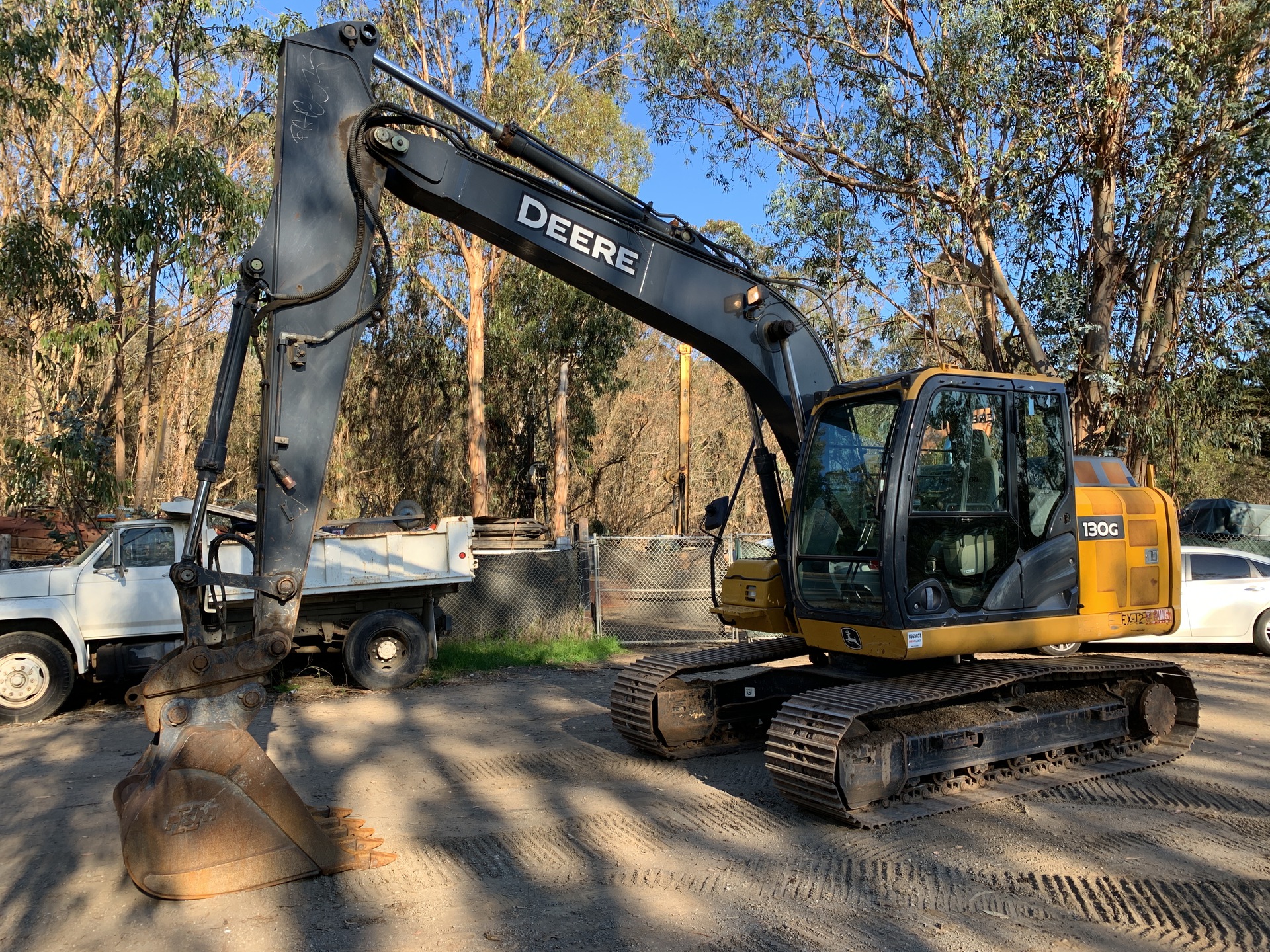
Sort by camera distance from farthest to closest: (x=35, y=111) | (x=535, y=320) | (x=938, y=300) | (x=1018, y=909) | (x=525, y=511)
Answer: (x=525, y=511) < (x=535, y=320) < (x=938, y=300) < (x=35, y=111) < (x=1018, y=909)

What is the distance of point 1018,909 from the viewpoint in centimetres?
470

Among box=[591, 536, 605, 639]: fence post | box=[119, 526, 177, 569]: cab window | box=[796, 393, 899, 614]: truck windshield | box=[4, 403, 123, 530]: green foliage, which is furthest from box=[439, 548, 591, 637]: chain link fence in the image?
box=[796, 393, 899, 614]: truck windshield

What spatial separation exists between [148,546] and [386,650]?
2.77m

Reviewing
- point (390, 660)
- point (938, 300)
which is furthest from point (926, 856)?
point (938, 300)

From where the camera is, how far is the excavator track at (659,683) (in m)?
7.36

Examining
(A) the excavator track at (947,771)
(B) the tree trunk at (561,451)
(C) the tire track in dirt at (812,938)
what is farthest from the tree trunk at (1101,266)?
(B) the tree trunk at (561,451)

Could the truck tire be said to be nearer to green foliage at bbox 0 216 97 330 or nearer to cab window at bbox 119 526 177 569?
cab window at bbox 119 526 177 569

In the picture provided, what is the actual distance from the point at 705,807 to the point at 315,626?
639 cm

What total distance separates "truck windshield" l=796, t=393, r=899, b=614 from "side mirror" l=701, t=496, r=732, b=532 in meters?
0.78

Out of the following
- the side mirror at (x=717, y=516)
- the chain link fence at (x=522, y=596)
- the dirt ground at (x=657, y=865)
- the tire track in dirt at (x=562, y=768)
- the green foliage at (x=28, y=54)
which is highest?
the green foliage at (x=28, y=54)

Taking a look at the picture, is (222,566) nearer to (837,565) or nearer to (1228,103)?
(837,565)

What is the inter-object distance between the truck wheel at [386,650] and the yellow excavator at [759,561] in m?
4.37

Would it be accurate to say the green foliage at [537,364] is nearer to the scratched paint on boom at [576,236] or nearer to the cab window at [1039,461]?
the scratched paint on boom at [576,236]

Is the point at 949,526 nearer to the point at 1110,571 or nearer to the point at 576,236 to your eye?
the point at 1110,571
